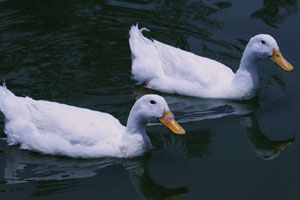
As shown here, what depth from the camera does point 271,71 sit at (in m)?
11.4

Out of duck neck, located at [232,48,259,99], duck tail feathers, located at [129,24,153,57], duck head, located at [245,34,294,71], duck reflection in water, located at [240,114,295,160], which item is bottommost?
duck reflection in water, located at [240,114,295,160]

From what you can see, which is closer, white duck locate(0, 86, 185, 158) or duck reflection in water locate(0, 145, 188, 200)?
duck reflection in water locate(0, 145, 188, 200)

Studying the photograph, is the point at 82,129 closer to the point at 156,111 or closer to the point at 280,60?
the point at 156,111

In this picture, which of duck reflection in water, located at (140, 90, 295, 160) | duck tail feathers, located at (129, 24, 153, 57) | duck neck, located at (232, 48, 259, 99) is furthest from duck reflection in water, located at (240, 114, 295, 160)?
duck tail feathers, located at (129, 24, 153, 57)

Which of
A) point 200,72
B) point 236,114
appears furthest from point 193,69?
point 236,114

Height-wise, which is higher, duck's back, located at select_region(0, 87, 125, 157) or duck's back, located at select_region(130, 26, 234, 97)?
duck's back, located at select_region(130, 26, 234, 97)

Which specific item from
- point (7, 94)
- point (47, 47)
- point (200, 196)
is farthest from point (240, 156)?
point (47, 47)

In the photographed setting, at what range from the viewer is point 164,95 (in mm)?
10867

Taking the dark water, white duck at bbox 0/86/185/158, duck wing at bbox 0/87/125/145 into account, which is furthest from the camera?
duck wing at bbox 0/87/125/145

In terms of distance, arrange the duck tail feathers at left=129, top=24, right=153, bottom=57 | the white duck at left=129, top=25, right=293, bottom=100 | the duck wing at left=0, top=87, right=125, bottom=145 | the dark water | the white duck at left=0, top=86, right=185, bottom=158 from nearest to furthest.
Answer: the dark water → the white duck at left=0, top=86, right=185, bottom=158 → the duck wing at left=0, top=87, right=125, bottom=145 → the white duck at left=129, top=25, right=293, bottom=100 → the duck tail feathers at left=129, top=24, right=153, bottom=57

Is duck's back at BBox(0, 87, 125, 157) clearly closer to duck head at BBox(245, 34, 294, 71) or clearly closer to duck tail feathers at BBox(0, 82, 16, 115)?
duck tail feathers at BBox(0, 82, 16, 115)

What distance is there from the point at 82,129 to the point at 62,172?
2.08 feet

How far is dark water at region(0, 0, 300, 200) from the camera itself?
8.45 meters

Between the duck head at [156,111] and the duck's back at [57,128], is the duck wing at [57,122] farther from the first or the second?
the duck head at [156,111]
